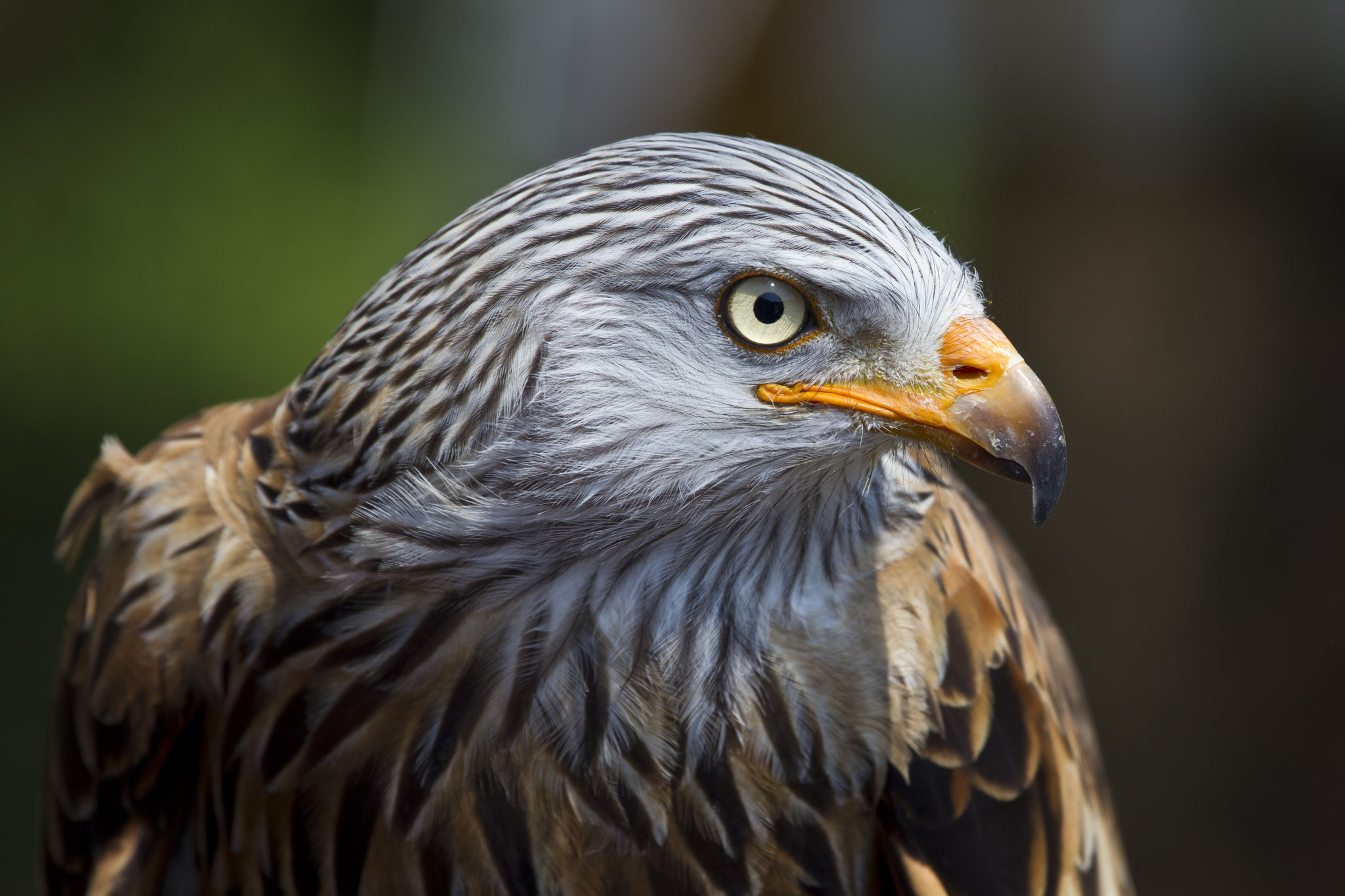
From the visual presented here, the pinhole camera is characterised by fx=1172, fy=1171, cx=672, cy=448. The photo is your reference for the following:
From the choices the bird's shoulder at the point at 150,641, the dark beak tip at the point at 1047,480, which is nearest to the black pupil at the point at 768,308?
the dark beak tip at the point at 1047,480

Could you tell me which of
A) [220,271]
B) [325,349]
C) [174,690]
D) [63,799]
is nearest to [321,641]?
[174,690]

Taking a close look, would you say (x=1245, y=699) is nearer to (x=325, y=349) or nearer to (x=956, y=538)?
(x=956, y=538)

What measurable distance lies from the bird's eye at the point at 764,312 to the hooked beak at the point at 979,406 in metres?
0.06

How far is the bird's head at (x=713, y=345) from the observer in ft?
4.70

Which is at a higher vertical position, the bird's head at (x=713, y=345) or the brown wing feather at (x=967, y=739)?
the bird's head at (x=713, y=345)

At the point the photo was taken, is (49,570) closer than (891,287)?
No

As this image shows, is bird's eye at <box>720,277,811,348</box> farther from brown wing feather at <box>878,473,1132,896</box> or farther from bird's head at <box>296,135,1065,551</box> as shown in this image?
brown wing feather at <box>878,473,1132,896</box>

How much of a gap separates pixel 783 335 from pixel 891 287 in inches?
5.7

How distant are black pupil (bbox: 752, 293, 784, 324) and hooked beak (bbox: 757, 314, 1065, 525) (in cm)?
8

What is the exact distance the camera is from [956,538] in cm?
186

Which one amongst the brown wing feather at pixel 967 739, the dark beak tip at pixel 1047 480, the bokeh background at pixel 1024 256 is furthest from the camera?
the bokeh background at pixel 1024 256

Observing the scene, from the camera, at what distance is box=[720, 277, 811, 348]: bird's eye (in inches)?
56.6

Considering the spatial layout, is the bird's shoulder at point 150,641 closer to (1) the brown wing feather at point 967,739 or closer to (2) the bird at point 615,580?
(2) the bird at point 615,580

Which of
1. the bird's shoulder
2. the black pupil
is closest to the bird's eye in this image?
the black pupil
